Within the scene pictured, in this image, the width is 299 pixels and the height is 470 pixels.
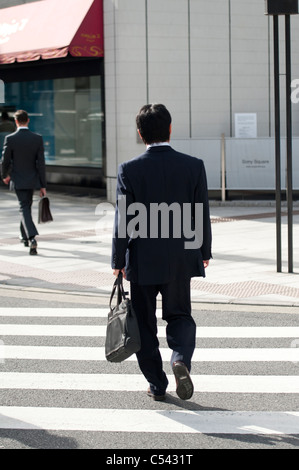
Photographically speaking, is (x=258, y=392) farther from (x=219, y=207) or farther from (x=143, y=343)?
(x=219, y=207)

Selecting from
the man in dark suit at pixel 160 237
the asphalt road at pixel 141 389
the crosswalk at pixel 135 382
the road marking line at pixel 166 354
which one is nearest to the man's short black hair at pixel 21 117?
the asphalt road at pixel 141 389

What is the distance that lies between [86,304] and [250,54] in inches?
442

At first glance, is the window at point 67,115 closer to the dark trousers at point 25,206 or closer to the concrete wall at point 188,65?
the concrete wall at point 188,65

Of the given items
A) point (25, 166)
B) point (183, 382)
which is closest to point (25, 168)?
point (25, 166)

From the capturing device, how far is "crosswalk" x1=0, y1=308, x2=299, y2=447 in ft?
17.2

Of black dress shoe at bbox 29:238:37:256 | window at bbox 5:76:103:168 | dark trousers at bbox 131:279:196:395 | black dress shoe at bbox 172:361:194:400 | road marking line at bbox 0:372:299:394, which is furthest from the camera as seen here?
window at bbox 5:76:103:168

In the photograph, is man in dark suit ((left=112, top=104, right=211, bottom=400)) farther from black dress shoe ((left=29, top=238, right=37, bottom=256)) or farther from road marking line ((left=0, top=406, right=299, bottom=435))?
black dress shoe ((left=29, top=238, right=37, bottom=256))

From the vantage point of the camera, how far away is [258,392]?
19.3ft

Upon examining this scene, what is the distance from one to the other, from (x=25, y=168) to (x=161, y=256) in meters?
7.18

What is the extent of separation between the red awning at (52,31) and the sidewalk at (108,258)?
339 cm

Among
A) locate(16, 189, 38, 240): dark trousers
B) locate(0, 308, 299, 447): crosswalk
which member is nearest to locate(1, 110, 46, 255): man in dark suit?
locate(16, 189, 38, 240): dark trousers

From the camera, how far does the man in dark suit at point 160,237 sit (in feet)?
17.9

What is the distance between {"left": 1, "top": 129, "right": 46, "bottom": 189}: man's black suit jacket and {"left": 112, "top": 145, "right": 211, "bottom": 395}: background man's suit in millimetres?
6934

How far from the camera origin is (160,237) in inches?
218
